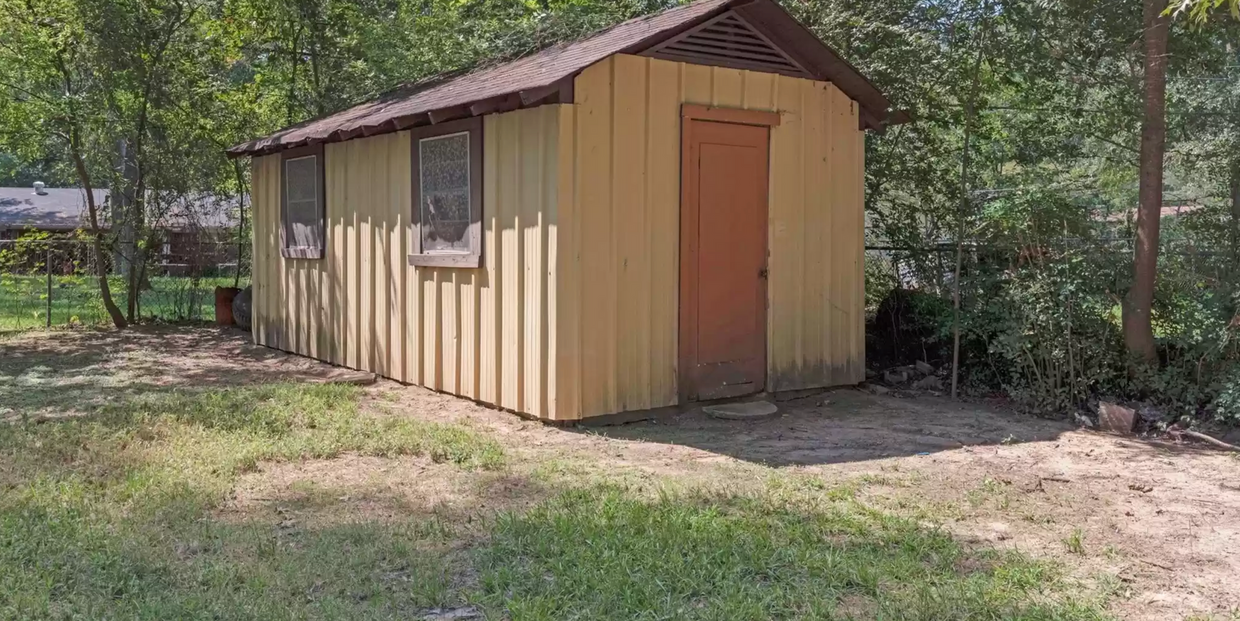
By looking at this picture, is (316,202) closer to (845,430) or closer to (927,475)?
(845,430)

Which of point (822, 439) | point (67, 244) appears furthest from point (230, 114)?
point (822, 439)

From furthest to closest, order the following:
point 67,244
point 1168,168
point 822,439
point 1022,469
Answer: point 67,244, point 1168,168, point 822,439, point 1022,469

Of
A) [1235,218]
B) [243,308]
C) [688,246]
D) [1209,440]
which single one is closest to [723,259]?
[688,246]

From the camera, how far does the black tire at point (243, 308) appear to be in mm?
12953

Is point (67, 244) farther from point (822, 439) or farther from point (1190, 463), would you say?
point (1190, 463)

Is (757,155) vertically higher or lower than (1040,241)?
higher

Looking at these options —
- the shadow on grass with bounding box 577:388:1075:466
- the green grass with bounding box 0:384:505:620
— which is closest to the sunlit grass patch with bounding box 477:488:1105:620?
the green grass with bounding box 0:384:505:620

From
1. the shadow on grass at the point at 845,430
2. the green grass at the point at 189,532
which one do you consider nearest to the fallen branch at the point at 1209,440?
the shadow on grass at the point at 845,430

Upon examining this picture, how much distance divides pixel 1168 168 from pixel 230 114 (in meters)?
11.8

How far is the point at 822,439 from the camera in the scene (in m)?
6.86

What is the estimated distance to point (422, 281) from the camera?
8344mm

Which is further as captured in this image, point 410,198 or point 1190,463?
point 410,198

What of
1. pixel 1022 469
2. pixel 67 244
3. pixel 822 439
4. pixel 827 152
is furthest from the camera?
pixel 67 244

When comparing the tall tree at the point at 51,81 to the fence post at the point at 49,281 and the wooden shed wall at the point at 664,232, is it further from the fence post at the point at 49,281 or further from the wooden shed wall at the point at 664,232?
the wooden shed wall at the point at 664,232
